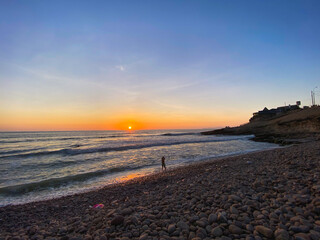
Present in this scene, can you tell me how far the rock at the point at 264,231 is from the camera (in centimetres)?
301

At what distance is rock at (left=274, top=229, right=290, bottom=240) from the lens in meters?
2.86

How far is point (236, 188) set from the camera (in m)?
5.66

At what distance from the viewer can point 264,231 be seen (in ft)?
10.1

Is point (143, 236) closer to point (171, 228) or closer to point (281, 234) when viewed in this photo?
point (171, 228)

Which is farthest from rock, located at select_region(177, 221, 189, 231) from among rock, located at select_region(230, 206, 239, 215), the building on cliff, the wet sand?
the building on cliff

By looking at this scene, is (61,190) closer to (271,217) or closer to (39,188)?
(39,188)

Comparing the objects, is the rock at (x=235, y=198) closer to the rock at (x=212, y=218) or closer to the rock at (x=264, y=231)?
the rock at (x=212, y=218)

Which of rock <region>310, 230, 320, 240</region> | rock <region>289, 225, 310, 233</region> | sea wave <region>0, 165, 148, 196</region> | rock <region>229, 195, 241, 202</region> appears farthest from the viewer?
sea wave <region>0, 165, 148, 196</region>

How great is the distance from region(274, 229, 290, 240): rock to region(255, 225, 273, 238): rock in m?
0.08

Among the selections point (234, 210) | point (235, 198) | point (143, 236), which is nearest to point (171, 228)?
point (143, 236)

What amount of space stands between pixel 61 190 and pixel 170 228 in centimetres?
924

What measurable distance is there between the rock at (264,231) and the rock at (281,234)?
0.27ft

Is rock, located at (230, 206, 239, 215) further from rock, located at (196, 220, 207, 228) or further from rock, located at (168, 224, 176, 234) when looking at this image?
rock, located at (168, 224, 176, 234)

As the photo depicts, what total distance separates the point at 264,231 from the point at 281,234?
25 cm
